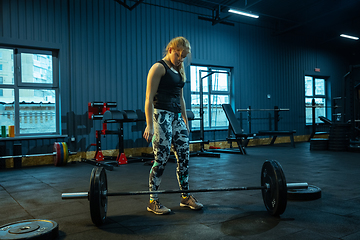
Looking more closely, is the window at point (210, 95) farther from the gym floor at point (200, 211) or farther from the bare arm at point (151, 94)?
the bare arm at point (151, 94)

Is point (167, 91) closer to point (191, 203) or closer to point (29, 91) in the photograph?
point (191, 203)

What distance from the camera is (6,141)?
15.7ft

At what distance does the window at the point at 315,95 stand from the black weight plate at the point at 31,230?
8.70 m

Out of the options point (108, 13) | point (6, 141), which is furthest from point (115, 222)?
point (108, 13)

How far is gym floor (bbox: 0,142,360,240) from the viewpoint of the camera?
1.77m

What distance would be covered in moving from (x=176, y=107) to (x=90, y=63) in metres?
3.88

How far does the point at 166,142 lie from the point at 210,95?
5.33 meters

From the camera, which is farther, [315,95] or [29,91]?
[315,95]

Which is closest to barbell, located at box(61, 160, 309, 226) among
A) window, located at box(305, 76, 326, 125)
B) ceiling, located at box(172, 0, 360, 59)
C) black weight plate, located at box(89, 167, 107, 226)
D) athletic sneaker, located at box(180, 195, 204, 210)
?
black weight plate, located at box(89, 167, 107, 226)

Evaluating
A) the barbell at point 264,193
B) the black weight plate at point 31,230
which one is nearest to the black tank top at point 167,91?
the barbell at point 264,193

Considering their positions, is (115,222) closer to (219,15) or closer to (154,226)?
(154,226)

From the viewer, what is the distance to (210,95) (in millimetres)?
7305

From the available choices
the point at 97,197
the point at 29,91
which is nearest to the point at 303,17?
the point at 29,91

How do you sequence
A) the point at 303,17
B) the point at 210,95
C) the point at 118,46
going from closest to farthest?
1. the point at 118,46
2. the point at 210,95
3. the point at 303,17
